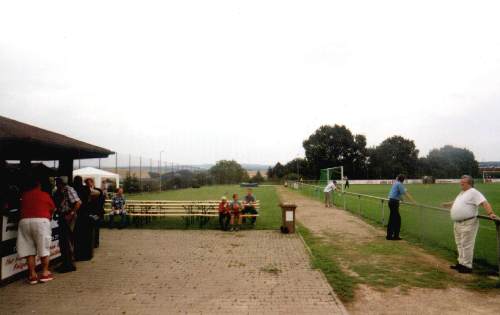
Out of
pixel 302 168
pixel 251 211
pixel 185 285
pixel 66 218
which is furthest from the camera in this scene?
pixel 302 168

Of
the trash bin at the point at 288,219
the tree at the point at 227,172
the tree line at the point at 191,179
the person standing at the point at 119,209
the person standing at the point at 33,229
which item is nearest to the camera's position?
the person standing at the point at 33,229

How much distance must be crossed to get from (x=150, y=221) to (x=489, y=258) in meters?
10.9

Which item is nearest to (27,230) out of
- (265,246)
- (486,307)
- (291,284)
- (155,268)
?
(155,268)

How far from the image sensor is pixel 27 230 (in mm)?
6004

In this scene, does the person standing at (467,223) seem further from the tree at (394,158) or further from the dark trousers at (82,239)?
the tree at (394,158)

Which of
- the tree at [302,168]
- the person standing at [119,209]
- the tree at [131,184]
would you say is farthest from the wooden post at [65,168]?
the tree at [302,168]

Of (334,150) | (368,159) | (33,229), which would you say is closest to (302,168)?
(334,150)

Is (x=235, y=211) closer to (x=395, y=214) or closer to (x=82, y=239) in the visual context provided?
(x=395, y=214)

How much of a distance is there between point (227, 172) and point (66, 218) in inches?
2695

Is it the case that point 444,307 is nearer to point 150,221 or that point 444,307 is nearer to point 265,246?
point 265,246

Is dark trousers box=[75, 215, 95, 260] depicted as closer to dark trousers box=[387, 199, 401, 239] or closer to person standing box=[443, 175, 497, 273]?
person standing box=[443, 175, 497, 273]

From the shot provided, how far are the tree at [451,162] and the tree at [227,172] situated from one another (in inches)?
1814

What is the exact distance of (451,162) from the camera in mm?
94062

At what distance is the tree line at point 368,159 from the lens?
77125 mm
